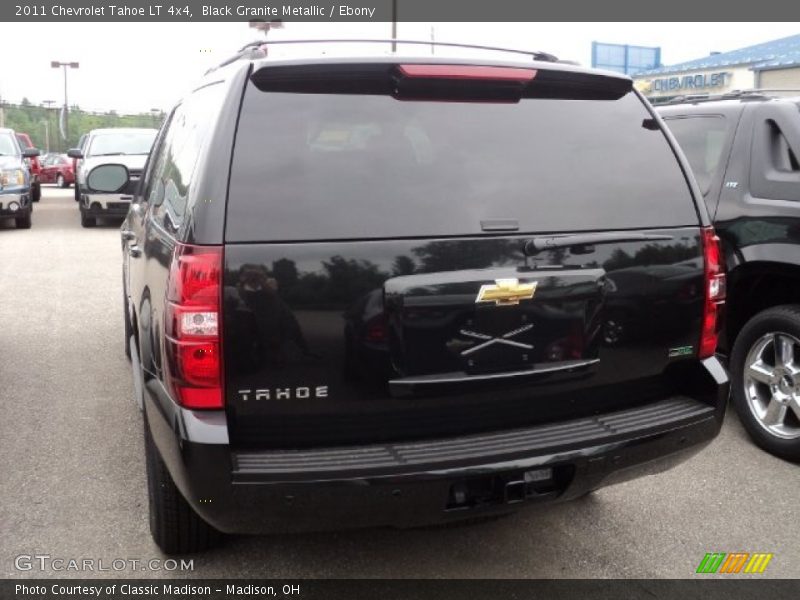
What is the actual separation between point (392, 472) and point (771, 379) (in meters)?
2.88

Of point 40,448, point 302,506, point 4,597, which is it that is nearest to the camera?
point 302,506

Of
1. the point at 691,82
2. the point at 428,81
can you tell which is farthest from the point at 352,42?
the point at 691,82

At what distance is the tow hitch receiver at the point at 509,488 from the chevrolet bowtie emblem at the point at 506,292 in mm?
571

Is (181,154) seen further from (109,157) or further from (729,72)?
(729,72)

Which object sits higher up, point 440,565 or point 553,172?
point 553,172

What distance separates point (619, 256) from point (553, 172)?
1.25 ft

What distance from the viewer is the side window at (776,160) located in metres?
4.52

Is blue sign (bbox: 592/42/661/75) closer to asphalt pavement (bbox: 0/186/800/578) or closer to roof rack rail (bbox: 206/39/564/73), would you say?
asphalt pavement (bbox: 0/186/800/578)

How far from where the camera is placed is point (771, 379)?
14.8ft

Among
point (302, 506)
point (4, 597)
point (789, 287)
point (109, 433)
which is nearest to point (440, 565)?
point (302, 506)

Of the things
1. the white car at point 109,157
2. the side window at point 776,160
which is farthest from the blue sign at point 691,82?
the side window at point 776,160

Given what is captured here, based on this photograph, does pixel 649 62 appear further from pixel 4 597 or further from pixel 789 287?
pixel 4 597

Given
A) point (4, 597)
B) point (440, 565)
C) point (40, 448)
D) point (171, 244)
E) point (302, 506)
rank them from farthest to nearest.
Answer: point (40, 448)
point (440, 565)
point (4, 597)
point (171, 244)
point (302, 506)

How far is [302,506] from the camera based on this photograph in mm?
2498
